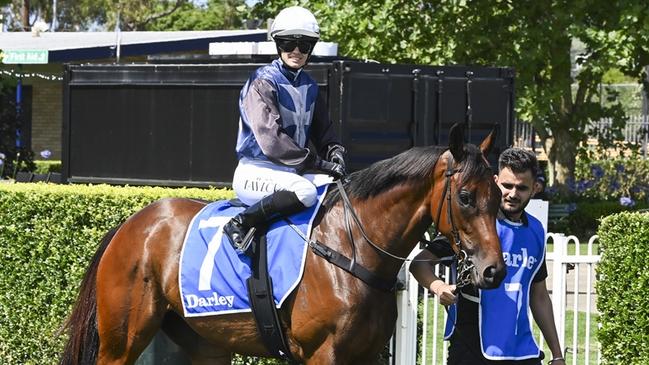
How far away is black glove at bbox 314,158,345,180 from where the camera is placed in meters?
5.76

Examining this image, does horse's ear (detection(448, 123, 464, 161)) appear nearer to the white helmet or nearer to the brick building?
the white helmet

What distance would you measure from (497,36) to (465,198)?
1471cm

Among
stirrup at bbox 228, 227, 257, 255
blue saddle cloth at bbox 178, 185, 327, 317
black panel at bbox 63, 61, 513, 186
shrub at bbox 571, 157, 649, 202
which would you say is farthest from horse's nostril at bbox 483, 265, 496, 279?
shrub at bbox 571, 157, 649, 202

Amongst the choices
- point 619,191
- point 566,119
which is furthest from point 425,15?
point 619,191

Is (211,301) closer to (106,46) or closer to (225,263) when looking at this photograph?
(225,263)

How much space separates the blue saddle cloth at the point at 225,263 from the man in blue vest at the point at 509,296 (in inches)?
26.2

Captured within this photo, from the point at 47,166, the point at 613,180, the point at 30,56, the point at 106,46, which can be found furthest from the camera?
the point at 47,166

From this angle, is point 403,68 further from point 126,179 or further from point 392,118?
point 126,179

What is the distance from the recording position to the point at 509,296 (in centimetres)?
516

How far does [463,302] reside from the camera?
5.27m

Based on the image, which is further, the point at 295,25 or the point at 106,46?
the point at 106,46

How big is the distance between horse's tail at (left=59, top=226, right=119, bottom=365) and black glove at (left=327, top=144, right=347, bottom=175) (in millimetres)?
1405

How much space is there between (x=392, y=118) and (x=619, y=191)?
11.2 meters

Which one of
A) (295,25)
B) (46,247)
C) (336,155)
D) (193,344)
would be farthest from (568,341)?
(295,25)
